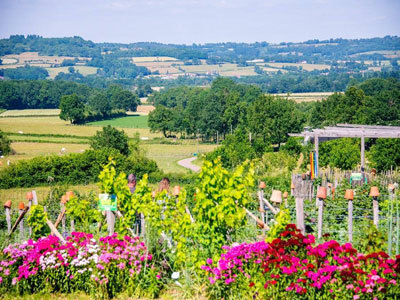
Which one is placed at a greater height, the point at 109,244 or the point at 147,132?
the point at 109,244

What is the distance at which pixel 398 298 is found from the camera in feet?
21.6

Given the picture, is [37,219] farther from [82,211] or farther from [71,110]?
[71,110]

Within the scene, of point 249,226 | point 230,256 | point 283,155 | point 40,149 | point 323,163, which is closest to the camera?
point 230,256

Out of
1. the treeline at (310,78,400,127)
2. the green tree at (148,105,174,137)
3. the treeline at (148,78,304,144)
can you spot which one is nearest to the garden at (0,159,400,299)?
the treeline at (310,78,400,127)

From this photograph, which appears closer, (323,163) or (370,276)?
(370,276)

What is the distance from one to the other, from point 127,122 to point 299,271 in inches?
3210

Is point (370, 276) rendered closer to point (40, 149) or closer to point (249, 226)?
point (249, 226)

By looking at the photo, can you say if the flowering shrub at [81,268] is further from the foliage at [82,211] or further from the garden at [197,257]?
the foliage at [82,211]

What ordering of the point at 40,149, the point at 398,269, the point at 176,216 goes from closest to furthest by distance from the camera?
1. the point at 398,269
2. the point at 176,216
3. the point at 40,149

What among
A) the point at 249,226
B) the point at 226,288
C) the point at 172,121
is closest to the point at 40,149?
the point at 172,121

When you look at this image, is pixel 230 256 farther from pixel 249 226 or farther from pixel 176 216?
pixel 249 226

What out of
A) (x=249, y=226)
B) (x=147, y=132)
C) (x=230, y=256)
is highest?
(x=230, y=256)

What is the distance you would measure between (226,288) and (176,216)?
4.99 feet

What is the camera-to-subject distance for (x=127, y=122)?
286ft
